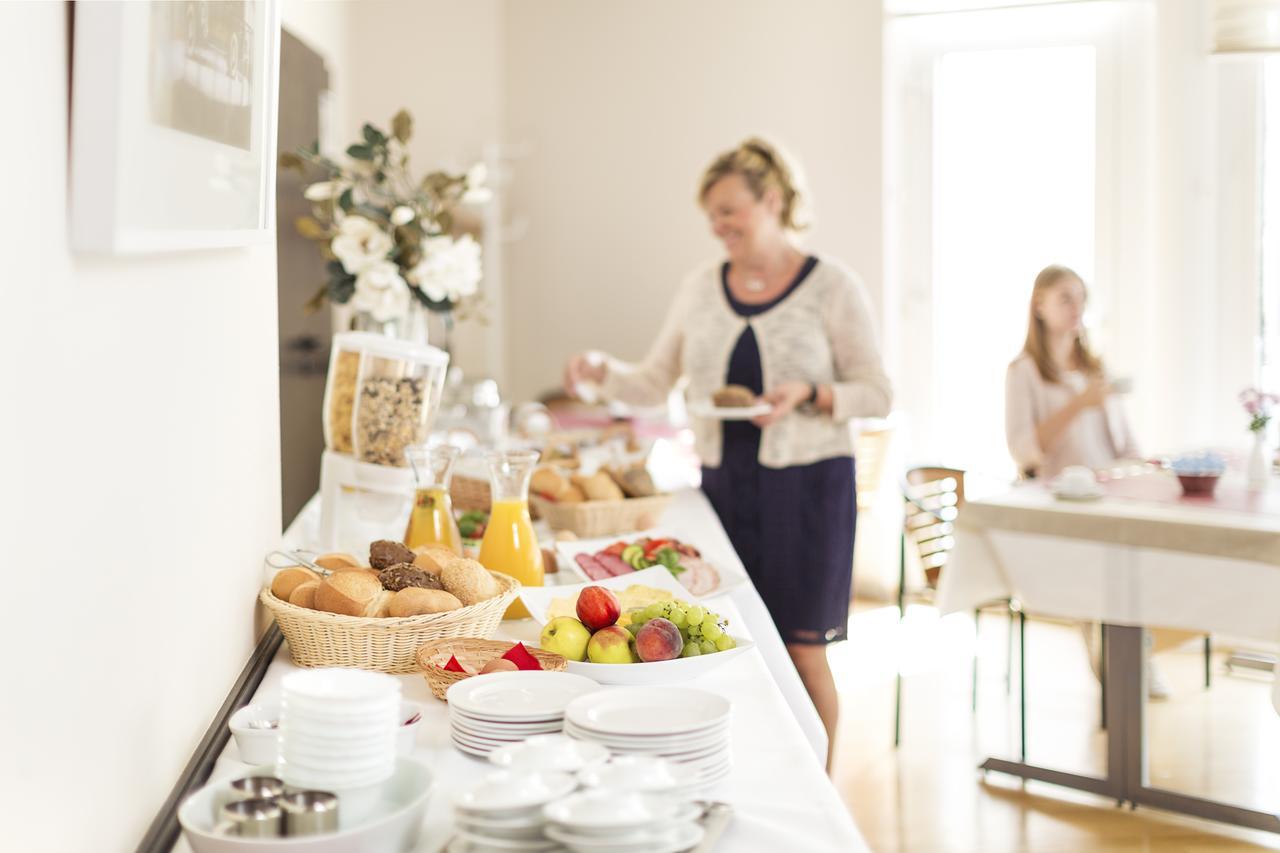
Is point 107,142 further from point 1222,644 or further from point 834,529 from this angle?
point 1222,644

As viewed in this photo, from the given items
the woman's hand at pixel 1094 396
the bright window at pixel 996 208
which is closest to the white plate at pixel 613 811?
the woman's hand at pixel 1094 396

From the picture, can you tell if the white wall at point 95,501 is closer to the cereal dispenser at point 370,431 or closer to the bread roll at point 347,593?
the bread roll at point 347,593

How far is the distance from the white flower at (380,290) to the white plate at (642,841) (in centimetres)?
144

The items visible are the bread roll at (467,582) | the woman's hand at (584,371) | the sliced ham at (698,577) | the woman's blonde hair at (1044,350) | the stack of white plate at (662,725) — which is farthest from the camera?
the woman's blonde hair at (1044,350)

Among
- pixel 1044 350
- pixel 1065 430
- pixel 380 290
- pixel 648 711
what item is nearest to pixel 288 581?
pixel 648 711

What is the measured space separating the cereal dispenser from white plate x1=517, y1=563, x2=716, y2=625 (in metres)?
0.34

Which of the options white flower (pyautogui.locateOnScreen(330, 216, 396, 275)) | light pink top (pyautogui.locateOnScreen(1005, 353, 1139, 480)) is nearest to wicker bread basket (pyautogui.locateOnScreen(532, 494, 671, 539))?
white flower (pyautogui.locateOnScreen(330, 216, 396, 275))

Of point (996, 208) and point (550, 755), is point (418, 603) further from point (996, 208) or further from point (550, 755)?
point (996, 208)

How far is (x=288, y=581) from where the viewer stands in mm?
1523

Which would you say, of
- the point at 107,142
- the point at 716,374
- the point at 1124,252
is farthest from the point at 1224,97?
the point at 107,142

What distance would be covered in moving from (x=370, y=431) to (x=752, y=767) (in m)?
0.96

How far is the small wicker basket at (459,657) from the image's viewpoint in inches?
53.4

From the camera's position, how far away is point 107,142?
830 millimetres

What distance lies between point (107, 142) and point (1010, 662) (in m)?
3.58
